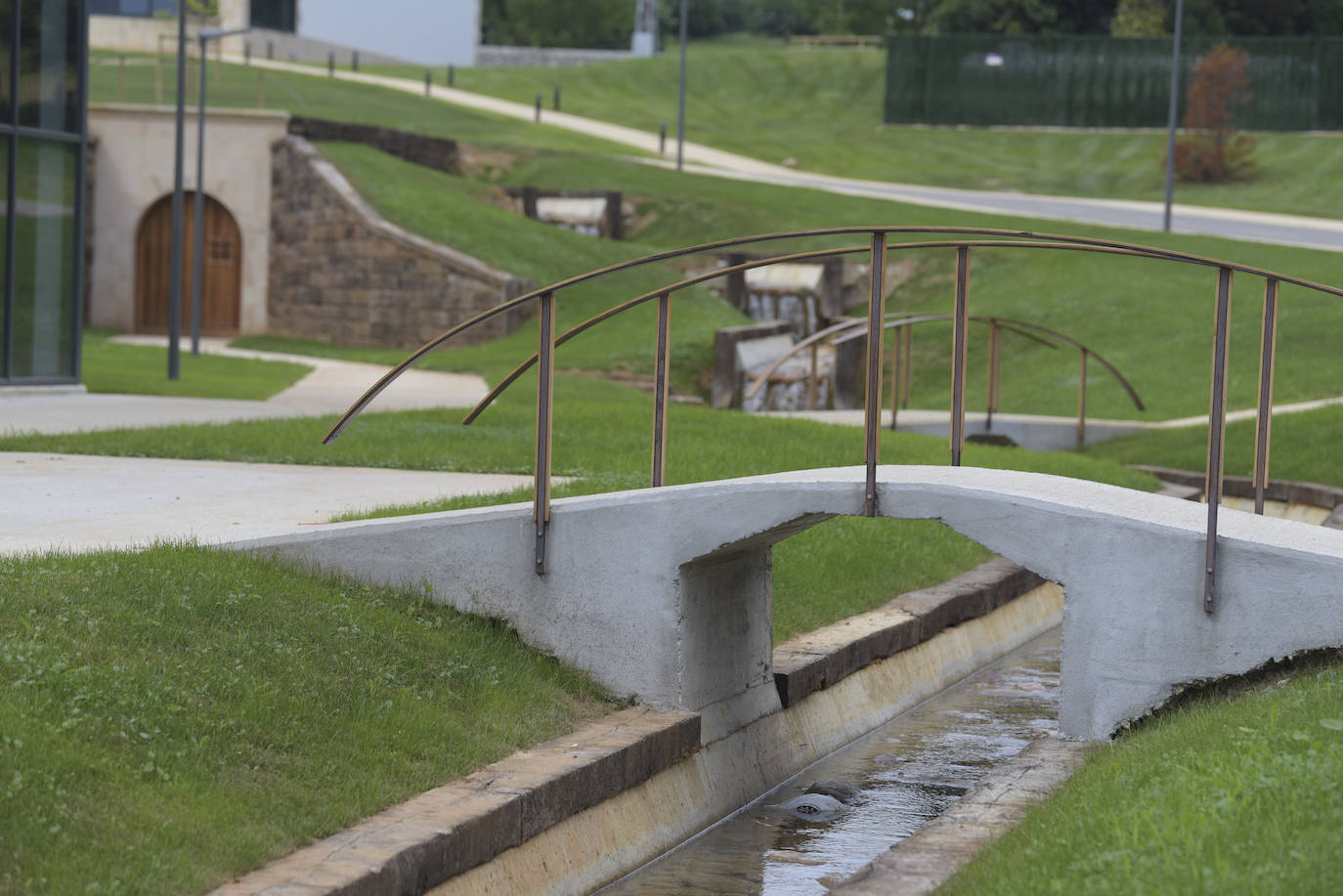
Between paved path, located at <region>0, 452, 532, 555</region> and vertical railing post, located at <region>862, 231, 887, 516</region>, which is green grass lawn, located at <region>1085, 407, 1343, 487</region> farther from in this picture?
vertical railing post, located at <region>862, 231, 887, 516</region>

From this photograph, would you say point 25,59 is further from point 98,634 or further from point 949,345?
point 949,345

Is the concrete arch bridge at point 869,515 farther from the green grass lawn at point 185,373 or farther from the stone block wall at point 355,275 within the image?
the stone block wall at point 355,275

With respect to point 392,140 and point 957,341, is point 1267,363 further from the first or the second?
point 392,140

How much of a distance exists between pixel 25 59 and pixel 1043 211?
80.0 feet

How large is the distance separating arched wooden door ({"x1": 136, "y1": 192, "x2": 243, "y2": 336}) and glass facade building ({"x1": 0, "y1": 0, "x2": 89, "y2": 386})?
14839mm

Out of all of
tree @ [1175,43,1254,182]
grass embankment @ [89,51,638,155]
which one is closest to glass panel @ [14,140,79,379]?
grass embankment @ [89,51,638,155]

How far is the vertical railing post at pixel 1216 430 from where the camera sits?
7.26m

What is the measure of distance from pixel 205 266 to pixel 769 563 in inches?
1093

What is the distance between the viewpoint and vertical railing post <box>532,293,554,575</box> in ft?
27.6

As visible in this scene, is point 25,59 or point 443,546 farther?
point 25,59

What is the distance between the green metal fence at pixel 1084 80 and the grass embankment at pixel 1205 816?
5189 cm

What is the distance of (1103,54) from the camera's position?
56281 millimetres

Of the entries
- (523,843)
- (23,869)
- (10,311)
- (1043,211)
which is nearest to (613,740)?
(523,843)

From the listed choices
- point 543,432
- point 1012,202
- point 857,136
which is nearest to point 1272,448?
point 543,432
